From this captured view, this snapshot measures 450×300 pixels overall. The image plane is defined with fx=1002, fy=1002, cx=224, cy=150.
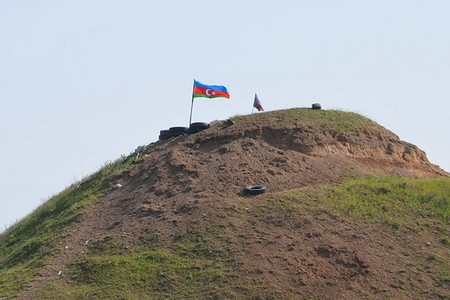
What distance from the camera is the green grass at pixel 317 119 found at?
91.5 ft

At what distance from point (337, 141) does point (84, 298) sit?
991 centimetres

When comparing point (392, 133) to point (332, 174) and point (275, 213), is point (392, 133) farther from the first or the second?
point (275, 213)

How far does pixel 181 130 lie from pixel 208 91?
4.50 feet

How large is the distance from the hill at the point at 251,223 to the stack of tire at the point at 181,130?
0.34 meters

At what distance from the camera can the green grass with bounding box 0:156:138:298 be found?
22.6 m

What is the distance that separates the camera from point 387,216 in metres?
24.0

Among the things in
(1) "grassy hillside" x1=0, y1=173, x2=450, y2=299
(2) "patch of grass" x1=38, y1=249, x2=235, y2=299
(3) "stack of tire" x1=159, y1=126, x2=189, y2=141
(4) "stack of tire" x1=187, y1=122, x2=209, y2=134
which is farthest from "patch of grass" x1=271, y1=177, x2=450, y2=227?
(3) "stack of tire" x1=159, y1=126, x2=189, y2=141

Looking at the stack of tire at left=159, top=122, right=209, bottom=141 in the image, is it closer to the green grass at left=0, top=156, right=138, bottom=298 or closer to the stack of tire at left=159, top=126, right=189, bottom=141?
the stack of tire at left=159, top=126, right=189, bottom=141

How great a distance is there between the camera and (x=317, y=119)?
2844 cm

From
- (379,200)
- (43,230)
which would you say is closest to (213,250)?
(379,200)

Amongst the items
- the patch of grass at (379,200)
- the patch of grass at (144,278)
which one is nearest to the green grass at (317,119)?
the patch of grass at (379,200)

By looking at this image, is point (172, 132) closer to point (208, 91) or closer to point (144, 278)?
point (208, 91)

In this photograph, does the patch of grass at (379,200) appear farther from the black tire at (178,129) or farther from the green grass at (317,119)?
the black tire at (178,129)

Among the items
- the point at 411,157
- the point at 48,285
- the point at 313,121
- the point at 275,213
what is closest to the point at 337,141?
the point at 313,121
